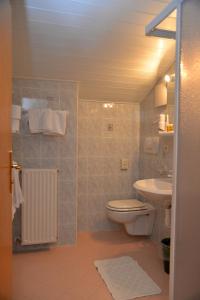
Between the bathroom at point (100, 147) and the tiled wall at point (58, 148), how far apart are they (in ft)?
0.04

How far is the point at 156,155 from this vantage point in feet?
9.62

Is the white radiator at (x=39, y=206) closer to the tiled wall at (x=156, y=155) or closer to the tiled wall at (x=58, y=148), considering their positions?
the tiled wall at (x=58, y=148)

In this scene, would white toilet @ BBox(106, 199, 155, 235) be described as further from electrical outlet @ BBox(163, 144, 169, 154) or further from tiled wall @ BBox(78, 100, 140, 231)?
electrical outlet @ BBox(163, 144, 169, 154)

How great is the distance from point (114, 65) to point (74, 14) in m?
0.73

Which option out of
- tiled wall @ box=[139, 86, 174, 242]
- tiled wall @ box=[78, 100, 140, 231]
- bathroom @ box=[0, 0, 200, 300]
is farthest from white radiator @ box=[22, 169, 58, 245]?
tiled wall @ box=[139, 86, 174, 242]

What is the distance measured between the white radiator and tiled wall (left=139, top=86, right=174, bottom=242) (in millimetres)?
1145

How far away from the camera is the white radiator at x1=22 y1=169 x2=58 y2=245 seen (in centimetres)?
261

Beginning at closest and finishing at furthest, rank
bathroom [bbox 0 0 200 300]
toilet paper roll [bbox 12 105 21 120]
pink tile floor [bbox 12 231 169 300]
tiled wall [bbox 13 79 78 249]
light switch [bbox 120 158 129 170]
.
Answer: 1. bathroom [bbox 0 0 200 300]
2. pink tile floor [bbox 12 231 169 300]
3. toilet paper roll [bbox 12 105 21 120]
4. tiled wall [bbox 13 79 78 249]
5. light switch [bbox 120 158 129 170]

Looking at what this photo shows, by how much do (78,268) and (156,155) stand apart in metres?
1.49

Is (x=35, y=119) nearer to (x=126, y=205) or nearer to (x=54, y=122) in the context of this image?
(x=54, y=122)

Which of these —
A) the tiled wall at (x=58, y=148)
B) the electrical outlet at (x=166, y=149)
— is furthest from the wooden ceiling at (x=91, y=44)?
the electrical outlet at (x=166, y=149)

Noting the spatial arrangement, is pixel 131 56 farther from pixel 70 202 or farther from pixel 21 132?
pixel 70 202

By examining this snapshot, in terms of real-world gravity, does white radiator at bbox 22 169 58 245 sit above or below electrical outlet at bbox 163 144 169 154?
below

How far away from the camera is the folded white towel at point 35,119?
257cm
